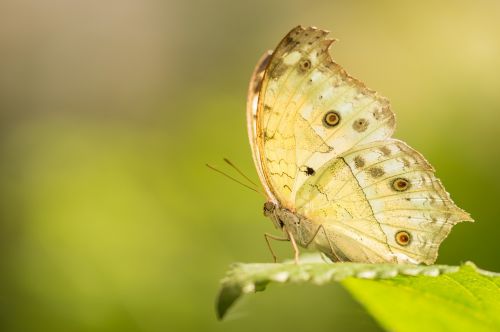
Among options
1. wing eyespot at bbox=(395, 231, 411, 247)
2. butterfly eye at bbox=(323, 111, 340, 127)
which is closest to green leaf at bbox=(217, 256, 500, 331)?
wing eyespot at bbox=(395, 231, 411, 247)

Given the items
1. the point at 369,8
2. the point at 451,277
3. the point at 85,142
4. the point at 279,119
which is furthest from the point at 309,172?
the point at 369,8

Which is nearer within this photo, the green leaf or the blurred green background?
the green leaf

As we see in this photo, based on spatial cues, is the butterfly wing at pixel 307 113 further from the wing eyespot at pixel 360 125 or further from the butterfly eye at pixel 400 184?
the butterfly eye at pixel 400 184

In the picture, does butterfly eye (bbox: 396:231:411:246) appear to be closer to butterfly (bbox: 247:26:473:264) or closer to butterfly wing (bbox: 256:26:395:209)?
butterfly (bbox: 247:26:473:264)

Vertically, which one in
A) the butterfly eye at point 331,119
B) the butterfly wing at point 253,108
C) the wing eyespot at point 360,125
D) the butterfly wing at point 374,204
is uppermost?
the butterfly wing at point 253,108

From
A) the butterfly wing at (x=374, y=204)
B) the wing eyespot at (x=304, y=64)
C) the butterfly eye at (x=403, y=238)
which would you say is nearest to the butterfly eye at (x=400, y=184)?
the butterfly wing at (x=374, y=204)

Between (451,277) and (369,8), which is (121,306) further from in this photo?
(369,8)

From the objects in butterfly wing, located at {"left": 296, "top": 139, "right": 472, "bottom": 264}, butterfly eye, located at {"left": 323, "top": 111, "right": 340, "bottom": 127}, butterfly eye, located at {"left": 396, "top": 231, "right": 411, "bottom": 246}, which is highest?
butterfly eye, located at {"left": 323, "top": 111, "right": 340, "bottom": 127}

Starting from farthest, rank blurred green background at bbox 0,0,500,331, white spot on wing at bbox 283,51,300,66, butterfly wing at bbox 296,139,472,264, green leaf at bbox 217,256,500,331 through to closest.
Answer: blurred green background at bbox 0,0,500,331 → butterfly wing at bbox 296,139,472,264 → white spot on wing at bbox 283,51,300,66 → green leaf at bbox 217,256,500,331
